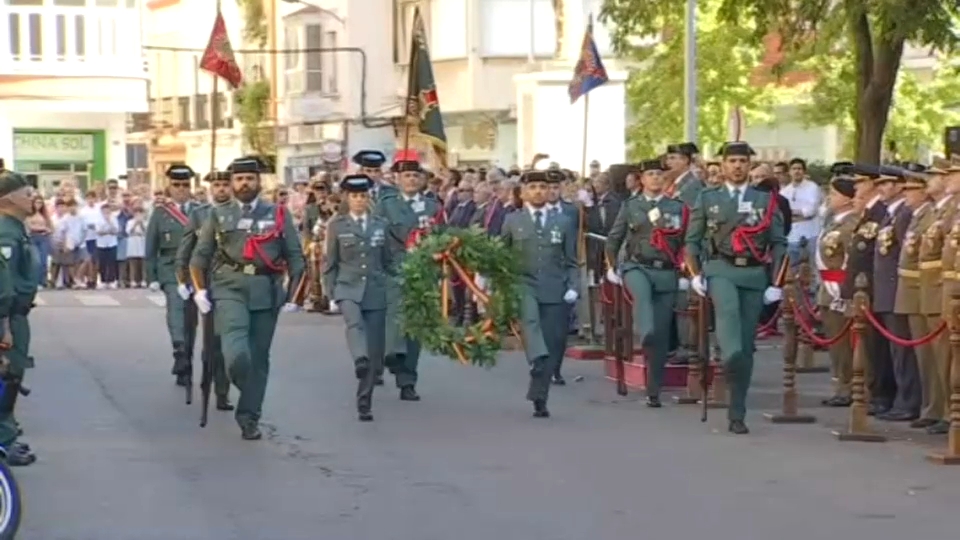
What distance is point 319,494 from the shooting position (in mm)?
12398

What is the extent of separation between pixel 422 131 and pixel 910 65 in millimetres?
22239

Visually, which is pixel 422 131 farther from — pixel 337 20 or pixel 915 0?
pixel 337 20

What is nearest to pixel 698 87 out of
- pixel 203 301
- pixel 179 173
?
pixel 179 173

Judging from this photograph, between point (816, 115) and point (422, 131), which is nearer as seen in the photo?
point (422, 131)

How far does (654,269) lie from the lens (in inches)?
677

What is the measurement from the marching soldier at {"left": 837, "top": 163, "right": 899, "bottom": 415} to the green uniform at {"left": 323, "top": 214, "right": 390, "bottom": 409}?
12.1 feet

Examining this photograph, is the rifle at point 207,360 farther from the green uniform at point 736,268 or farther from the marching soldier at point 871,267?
the marching soldier at point 871,267

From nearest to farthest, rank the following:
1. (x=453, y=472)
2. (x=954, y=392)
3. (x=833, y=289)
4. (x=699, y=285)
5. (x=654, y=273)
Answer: (x=453, y=472) < (x=954, y=392) < (x=699, y=285) < (x=833, y=289) < (x=654, y=273)

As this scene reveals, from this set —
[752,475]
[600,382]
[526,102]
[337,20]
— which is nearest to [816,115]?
[526,102]

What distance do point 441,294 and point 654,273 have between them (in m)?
1.76

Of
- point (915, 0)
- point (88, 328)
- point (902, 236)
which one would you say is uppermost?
point (915, 0)

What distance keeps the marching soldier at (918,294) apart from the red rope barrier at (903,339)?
0.15 metres

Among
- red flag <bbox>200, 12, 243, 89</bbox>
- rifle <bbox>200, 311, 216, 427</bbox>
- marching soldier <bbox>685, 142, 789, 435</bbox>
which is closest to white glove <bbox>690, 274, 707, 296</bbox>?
marching soldier <bbox>685, 142, 789, 435</bbox>

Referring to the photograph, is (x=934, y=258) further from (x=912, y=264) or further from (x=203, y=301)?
(x=203, y=301)
